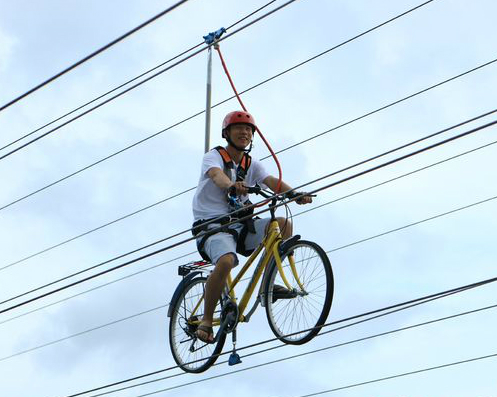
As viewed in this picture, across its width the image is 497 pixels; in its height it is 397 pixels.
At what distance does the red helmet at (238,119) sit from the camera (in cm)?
822

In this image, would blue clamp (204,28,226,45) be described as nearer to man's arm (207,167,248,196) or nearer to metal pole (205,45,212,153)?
metal pole (205,45,212,153)

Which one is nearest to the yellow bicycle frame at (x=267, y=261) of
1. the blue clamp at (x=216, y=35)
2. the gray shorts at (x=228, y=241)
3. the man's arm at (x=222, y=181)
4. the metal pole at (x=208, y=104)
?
the gray shorts at (x=228, y=241)

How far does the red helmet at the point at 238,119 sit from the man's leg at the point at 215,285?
853 millimetres

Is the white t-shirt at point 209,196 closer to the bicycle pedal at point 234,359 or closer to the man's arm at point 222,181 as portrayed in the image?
the man's arm at point 222,181

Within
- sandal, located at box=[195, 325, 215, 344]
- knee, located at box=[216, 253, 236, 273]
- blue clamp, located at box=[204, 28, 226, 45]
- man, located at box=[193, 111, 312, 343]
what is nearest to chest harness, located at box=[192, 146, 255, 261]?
man, located at box=[193, 111, 312, 343]

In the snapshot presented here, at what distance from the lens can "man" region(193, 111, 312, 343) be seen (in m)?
8.17

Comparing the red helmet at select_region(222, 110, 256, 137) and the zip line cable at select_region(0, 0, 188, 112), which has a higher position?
the zip line cable at select_region(0, 0, 188, 112)

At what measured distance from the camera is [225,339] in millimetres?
8359

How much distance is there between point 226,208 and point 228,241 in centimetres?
22

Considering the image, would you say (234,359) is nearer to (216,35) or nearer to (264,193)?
(264,193)

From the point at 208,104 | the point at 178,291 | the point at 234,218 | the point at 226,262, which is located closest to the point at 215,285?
the point at 226,262

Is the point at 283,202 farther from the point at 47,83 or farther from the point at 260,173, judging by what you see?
the point at 47,83

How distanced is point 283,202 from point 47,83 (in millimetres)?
3112

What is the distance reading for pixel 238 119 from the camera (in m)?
8.23
